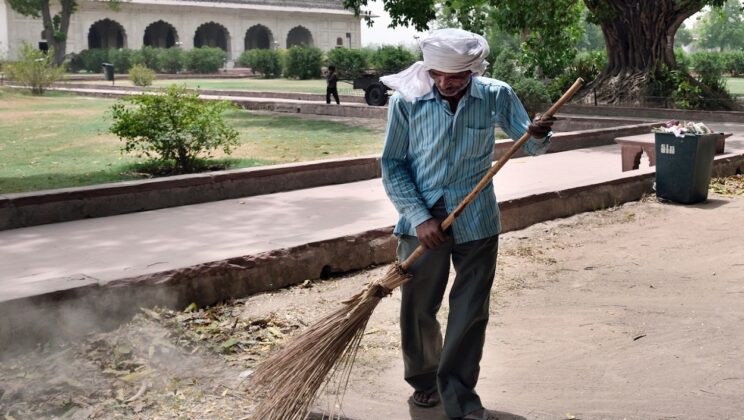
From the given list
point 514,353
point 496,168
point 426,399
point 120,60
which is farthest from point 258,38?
point 496,168

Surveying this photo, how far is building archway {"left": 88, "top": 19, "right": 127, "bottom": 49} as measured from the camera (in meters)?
59.2

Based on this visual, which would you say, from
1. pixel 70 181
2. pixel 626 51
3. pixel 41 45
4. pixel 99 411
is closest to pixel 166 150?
→ pixel 70 181

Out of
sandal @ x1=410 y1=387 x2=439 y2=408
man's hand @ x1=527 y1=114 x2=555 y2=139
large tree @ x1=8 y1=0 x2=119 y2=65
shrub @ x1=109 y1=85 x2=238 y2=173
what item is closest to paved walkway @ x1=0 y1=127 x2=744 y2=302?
shrub @ x1=109 y1=85 x2=238 y2=173

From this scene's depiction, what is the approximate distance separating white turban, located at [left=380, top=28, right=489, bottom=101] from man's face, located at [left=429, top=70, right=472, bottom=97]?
0.10 feet

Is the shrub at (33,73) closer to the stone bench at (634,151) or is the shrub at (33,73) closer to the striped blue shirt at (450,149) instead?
the stone bench at (634,151)

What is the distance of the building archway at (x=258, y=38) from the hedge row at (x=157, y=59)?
1423 cm

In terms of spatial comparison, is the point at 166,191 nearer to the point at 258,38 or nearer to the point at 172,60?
the point at 172,60

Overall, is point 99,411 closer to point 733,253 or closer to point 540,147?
point 540,147

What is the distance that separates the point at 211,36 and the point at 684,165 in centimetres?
5794

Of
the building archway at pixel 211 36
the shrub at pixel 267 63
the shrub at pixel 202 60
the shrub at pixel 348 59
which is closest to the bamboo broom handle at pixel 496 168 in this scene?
the shrub at pixel 348 59

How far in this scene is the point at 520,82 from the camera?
17953mm

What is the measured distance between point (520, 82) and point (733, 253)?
1135 centimetres

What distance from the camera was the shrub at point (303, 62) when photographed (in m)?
44.8

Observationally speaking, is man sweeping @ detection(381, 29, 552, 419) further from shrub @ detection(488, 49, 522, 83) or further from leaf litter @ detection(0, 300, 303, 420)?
shrub @ detection(488, 49, 522, 83)
